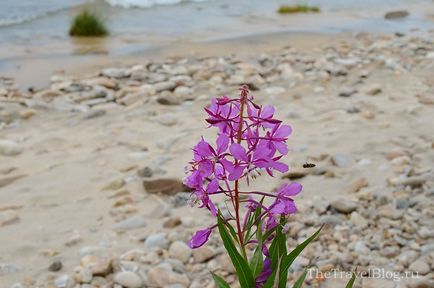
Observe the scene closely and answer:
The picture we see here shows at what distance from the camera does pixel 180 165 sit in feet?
16.5

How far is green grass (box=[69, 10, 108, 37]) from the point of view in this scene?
12453 millimetres

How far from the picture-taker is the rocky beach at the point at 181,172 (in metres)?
3.42

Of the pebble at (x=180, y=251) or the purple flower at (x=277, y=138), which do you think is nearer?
the purple flower at (x=277, y=138)

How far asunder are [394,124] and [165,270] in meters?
3.16

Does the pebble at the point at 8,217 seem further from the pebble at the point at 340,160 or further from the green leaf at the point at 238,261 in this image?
the green leaf at the point at 238,261

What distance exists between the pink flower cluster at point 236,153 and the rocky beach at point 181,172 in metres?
1.68

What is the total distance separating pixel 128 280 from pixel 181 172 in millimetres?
1633

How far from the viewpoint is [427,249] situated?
3361mm

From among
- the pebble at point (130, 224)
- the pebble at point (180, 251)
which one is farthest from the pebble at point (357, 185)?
the pebble at point (130, 224)

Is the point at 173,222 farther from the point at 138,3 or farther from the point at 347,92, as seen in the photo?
the point at 138,3

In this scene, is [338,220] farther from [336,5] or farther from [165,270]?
[336,5]

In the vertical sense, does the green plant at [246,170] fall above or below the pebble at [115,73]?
above

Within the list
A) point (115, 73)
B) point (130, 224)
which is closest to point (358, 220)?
point (130, 224)

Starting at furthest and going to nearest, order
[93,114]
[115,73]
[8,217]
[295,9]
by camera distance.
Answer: [295,9]
[115,73]
[93,114]
[8,217]
